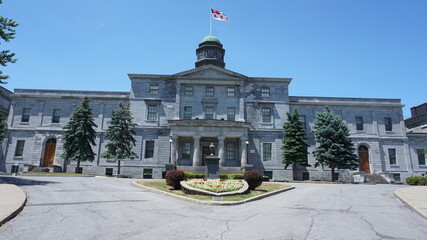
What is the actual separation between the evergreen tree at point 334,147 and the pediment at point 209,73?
12659 mm

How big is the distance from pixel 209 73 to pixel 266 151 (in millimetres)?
13232

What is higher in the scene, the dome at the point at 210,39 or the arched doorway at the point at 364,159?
the dome at the point at 210,39

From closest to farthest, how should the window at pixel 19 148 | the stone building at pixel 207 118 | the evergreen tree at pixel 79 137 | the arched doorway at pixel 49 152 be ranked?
1. the evergreen tree at pixel 79 137
2. the stone building at pixel 207 118
3. the arched doorway at pixel 49 152
4. the window at pixel 19 148

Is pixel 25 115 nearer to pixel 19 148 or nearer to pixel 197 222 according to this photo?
pixel 19 148

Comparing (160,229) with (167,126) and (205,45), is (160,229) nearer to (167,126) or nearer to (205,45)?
(167,126)

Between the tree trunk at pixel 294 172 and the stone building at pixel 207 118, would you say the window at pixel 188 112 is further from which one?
the tree trunk at pixel 294 172

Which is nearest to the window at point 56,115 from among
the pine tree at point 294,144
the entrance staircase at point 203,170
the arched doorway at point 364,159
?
the entrance staircase at point 203,170

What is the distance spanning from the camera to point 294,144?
1188 inches

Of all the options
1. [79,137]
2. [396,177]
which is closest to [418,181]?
[396,177]

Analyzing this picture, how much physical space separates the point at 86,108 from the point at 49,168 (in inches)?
343

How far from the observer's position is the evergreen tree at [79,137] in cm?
2905

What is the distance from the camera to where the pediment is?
112ft

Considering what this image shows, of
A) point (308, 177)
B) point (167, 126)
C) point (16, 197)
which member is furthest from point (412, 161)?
point (16, 197)

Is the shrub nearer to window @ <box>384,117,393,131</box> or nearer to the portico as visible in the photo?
the portico
